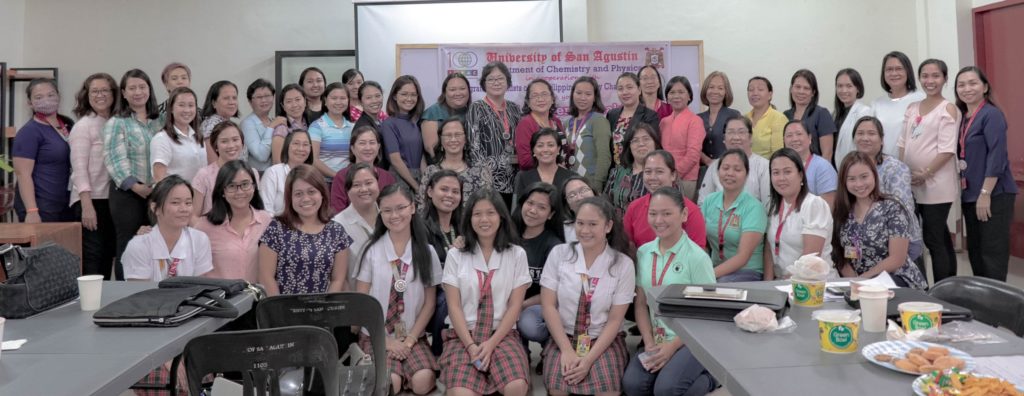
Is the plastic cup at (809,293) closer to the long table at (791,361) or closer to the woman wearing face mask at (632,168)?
the long table at (791,361)

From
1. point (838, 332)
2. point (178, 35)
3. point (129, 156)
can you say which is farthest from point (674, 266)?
point (178, 35)

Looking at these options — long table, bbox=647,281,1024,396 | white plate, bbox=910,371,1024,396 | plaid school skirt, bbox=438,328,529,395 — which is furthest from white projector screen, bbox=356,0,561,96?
white plate, bbox=910,371,1024,396

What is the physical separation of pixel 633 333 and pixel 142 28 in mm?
5714

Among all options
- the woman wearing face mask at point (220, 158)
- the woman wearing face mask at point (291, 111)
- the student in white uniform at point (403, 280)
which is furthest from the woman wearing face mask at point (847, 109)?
the woman wearing face mask at point (220, 158)

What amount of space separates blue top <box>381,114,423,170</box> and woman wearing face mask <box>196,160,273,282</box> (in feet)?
4.76

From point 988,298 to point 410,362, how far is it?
91.1 inches

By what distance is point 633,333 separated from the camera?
4.70 m

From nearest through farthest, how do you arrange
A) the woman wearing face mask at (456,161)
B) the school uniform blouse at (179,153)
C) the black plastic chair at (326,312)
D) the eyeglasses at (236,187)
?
the black plastic chair at (326,312) → the eyeglasses at (236,187) → the school uniform blouse at (179,153) → the woman wearing face mask at (456,161)

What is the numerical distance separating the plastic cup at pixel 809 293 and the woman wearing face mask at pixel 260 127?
3.71 metres

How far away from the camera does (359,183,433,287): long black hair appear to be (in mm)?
3820

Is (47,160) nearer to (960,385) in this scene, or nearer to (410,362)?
(410,362)

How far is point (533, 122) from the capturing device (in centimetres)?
520

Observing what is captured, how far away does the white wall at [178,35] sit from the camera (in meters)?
7.80

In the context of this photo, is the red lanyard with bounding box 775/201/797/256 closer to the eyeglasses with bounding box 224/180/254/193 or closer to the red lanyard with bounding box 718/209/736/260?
the red lanyard with bounding box 718/209/736/260
